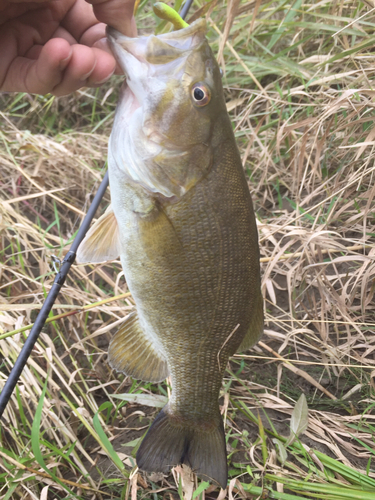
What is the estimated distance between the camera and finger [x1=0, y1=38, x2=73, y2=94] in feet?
4.99

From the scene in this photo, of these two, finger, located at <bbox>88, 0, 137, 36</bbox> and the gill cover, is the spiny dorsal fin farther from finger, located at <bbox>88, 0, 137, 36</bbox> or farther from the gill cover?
finger, located at <bbox>88, 0, 137, 36</bbox>

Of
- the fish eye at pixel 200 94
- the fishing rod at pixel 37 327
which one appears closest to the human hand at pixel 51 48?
the fish eye at pixel 200 94

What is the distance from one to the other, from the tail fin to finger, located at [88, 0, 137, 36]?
4.28 feet

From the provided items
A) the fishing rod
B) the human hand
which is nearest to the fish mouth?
the human hand

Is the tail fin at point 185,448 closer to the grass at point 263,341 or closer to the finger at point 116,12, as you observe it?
the grass at point 263,341

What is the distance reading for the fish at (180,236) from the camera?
4.47 ft

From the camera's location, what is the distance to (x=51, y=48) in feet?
4.97

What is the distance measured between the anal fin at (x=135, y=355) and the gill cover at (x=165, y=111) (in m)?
0.50

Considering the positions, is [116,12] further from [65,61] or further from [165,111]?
[165,111]

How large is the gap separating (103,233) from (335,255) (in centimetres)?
149

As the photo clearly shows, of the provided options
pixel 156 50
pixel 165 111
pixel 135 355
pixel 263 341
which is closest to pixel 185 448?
pixel 135 355

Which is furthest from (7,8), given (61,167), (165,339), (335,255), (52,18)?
(335,255)

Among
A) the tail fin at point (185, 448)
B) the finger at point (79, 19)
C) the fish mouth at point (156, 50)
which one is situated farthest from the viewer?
the finger at point (79, 19)

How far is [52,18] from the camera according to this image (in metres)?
1.81
